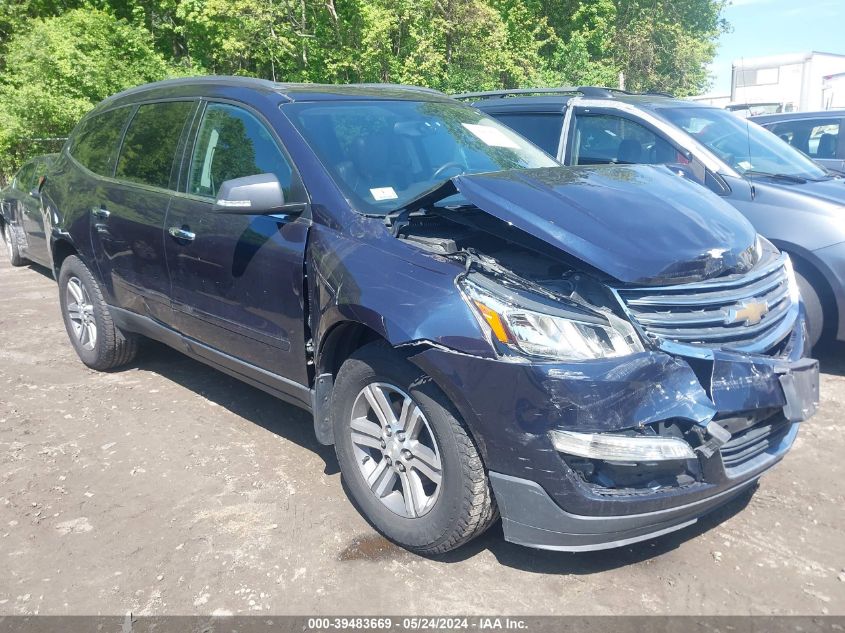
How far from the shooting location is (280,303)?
3369 mm

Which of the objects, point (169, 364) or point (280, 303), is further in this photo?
point (169, 364)

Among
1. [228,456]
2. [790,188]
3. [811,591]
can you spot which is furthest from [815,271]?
[228,456]

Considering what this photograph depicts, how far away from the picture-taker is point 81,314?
207 inches

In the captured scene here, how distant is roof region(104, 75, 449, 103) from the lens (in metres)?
3.77

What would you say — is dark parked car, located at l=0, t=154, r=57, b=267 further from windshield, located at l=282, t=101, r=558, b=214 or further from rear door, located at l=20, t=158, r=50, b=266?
windshield, located at l=282, t=101, r=558, b=214

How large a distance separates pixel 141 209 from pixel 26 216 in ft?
16.9

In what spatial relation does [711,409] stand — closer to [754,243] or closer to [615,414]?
[615,414]

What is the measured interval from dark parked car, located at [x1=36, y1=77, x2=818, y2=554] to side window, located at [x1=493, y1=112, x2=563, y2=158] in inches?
83.0

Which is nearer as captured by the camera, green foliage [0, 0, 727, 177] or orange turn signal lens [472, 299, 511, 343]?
orange turn signal lens [472, 299, 511, 343]

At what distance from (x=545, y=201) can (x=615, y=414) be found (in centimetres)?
91

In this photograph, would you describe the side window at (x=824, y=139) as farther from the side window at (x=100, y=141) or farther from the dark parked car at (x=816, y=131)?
the side window at (x=100, y=141)

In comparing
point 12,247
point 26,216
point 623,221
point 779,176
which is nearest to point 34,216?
point 26,216

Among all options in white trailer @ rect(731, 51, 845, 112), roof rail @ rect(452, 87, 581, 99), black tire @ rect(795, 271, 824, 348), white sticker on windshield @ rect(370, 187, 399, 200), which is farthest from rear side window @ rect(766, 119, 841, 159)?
white trailer @ rect(731, 51, 845, 112)

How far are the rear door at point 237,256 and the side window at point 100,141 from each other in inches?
44.0
